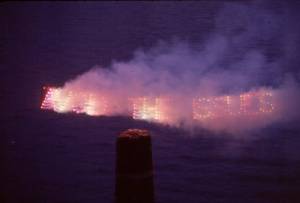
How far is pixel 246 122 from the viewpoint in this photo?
47.8ft

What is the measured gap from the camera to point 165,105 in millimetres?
16031

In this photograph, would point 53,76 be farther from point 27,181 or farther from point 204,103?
point 27,181

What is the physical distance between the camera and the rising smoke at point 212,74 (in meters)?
15.6

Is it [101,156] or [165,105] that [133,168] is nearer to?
[101,156]

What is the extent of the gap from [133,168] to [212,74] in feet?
47.0

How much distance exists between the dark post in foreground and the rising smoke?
9.13m

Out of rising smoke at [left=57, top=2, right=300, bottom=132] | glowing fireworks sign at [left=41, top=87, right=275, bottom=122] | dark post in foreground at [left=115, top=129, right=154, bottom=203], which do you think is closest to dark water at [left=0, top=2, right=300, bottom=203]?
glowing fireworks sign at [left=41, top=87, right=275, bottom=122]

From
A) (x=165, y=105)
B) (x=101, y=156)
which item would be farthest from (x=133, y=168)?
(x=165, y=105)

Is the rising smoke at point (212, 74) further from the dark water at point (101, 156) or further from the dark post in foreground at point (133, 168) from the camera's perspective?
the dark post in foreground at point (133, 168)

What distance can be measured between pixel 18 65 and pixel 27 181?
1377cm

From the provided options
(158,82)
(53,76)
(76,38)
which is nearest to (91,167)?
(158,82)

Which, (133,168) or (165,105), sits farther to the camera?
(165,105)

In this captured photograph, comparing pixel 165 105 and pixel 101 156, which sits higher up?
pixel 165 105

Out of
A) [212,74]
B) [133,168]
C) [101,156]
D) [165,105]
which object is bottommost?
[101,156]
